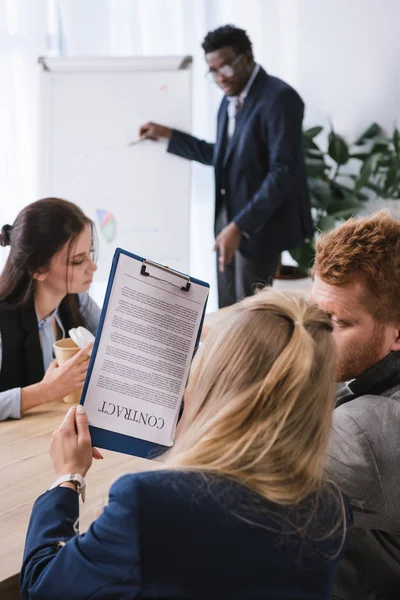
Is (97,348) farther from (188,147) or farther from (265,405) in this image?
(188,147)

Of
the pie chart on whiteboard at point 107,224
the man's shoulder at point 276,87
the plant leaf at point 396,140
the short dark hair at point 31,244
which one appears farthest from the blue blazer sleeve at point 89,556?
the plant leaf at point 396,140

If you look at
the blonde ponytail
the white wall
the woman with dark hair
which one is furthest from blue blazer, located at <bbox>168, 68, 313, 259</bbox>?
the blonde ponytail

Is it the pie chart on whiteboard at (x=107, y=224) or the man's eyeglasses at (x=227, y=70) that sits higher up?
the man's eyeglasses at (x=227, y=70)

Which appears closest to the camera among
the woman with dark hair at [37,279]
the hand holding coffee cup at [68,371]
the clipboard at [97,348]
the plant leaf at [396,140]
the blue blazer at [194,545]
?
the blue blazer at [194,545]

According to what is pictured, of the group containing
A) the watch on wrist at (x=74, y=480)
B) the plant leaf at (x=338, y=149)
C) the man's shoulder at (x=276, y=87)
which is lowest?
the plant leaf at (x=338, y=149)

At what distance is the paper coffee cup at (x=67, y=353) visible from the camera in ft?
5.73

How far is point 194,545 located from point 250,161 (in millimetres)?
2477

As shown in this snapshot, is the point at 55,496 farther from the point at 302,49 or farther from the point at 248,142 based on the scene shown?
the point at 302,49

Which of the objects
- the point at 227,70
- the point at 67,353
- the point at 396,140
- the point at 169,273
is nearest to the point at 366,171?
the point at 396,140

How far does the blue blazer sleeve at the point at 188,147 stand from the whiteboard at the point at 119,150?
4 cm

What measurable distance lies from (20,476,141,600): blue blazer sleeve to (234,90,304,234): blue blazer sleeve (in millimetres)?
2183

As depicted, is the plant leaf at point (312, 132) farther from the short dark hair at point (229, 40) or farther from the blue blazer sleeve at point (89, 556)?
the blue blazer sleeve at point (89, 556)

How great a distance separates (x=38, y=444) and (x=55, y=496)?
52 centimetres

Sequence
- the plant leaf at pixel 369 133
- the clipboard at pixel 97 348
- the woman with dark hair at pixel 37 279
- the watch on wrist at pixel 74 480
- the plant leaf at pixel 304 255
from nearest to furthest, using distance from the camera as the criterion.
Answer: the watch on wrist at pixel 74 480 < the clipboard at pixel 97 348 < the woman with dark hair at pixel 37 279 < the plant leaf at pixel 304 255 < the plant leaf at pixel 369 133
